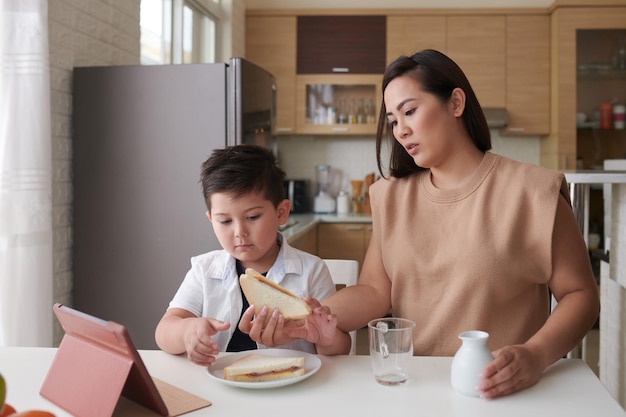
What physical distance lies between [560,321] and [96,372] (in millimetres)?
837

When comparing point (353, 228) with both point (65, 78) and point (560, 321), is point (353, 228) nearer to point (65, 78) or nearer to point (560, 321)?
point (65, 78)

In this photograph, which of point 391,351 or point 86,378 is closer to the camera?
point 86,378

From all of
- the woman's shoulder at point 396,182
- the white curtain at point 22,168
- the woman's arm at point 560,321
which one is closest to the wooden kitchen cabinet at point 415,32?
the white curtain at point 22,168

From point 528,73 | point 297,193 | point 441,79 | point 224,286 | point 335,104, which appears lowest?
point 224,286

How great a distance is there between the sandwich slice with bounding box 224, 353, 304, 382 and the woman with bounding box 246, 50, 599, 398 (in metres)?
0.28

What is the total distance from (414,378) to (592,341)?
3713 mm

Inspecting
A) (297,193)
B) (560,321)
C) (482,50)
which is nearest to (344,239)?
(297,193)

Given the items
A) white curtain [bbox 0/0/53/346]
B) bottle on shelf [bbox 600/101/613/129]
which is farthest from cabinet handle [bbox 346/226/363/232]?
white curtain [bbox 0/0/53/346]

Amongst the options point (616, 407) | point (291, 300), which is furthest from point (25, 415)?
point (616, 407)

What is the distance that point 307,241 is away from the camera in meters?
4.27

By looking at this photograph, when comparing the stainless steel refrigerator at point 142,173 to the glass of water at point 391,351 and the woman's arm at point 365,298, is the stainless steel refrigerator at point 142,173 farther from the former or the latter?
the glass of water at point 391,351

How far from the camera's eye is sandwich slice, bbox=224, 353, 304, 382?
1083 mm

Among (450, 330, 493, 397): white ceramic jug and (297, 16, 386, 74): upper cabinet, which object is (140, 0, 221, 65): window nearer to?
(297, 16, 386, 74): upper cabinet

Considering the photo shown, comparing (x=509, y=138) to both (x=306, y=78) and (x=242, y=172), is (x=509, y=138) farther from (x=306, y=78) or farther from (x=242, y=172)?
(x=242, y=172)
